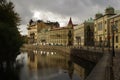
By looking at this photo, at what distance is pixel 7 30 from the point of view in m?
43.0

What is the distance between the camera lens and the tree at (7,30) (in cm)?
4222

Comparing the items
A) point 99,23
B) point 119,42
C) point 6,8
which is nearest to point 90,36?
point 99,23

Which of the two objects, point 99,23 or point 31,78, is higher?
point 99,23

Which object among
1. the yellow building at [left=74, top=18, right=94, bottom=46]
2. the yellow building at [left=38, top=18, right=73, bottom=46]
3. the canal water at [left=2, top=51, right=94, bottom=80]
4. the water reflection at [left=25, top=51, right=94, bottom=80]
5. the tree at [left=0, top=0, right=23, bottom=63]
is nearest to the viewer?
the tree at [left=0, top=0, right=23, bottom=63]

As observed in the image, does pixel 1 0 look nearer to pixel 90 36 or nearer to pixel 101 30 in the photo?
pixel 101 30

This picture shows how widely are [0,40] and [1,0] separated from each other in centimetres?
1251

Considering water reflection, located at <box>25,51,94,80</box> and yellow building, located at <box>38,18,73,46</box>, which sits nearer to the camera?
water reflection, located at <box>25,51,94,80</box>

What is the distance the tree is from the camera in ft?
139

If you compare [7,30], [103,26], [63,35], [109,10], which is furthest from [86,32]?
[7,30]

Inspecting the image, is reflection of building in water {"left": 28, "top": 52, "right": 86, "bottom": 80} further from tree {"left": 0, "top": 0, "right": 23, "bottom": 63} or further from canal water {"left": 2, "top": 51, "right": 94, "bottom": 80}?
tree {"left": 0, "top": 0, "right": 23, "bottom": 63}

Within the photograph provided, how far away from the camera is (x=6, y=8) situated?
51562 millimetres

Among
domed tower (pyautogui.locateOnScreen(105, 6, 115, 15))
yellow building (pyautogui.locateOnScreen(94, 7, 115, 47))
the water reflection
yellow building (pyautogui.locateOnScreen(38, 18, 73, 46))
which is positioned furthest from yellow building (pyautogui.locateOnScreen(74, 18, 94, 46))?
the water reflection

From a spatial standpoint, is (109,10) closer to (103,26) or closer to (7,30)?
(103,26)

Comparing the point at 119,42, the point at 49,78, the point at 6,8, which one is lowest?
the point at 49,78
